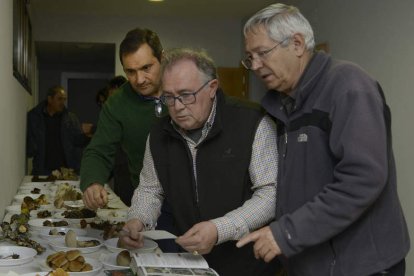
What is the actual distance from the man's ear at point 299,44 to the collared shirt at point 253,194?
12.6 inches

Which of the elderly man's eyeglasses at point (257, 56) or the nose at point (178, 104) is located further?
the nose at point (178, 104)

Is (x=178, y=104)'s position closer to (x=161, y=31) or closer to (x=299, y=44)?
(x=299, y=44)

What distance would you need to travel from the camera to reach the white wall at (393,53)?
11.5 feet

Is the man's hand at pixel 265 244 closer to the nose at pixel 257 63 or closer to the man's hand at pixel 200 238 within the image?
the man's hand at pixel 200 238

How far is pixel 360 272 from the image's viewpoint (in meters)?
1.43

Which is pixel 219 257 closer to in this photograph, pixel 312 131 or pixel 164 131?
pixel 164 131

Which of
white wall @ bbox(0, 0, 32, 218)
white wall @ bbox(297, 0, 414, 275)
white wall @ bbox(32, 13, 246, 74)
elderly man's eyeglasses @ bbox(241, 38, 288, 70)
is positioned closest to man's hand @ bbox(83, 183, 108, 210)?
white wall @ bbox(0, 0, 32, 218)

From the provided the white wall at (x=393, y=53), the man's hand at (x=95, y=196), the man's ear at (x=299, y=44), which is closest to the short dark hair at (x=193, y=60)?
the man's ear at (x=299, y=44)

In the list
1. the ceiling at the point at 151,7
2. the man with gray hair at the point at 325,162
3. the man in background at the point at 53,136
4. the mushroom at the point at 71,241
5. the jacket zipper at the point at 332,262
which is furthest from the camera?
the ceiling at the point at 151,7

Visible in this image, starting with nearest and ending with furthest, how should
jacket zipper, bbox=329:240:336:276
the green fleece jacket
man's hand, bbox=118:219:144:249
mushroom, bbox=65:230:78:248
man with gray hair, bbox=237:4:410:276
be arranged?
man with gray hair, bbox=237:4:410:276, jacket zipper, bbox=329:240:336:276, man's hand, bbox=118:219:144:249, mushroom, bbox=65:230:78:248, the green fleece jacket

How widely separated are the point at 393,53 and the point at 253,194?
236cm

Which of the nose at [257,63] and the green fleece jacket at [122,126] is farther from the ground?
the nose at [257,63]

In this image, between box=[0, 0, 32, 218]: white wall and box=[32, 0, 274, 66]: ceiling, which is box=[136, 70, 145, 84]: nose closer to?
box=[0, 0, 32, 218]: white wall

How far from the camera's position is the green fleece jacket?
Answer: 8.08 feet
